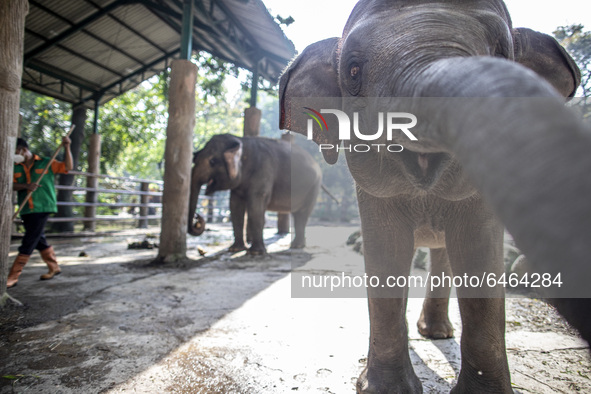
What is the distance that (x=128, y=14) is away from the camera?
829cm

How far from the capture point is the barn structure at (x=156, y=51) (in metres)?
5.10

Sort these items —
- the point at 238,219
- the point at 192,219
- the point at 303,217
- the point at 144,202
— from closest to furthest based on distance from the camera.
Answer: the point at 192,219 < the point at 238,219 < the point at 303,217 < the point at 144,202

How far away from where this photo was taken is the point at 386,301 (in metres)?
1.73

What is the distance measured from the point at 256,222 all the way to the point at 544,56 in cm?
520

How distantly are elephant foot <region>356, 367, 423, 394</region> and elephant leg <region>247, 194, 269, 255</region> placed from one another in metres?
4.54

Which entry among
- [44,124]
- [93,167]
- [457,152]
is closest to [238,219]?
[93,167]

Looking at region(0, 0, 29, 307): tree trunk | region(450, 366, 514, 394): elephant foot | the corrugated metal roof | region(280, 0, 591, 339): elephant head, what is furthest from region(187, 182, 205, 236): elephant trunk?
region(450, 366, 514, 394): elephant foot

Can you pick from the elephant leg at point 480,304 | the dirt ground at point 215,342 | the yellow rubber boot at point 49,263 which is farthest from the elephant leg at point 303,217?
the elephant leg at point 480,304

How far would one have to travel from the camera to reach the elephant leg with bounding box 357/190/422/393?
1.69 m

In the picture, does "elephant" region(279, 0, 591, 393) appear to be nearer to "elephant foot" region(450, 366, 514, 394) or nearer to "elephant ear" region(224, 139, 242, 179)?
"elephant foot" region(450, 366, 514, 394)

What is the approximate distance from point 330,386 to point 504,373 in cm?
76

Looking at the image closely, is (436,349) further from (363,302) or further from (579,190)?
(579,190)

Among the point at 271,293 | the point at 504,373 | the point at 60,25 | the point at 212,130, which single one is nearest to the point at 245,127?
the point at 60,25

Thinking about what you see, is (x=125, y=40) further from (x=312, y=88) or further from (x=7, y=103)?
(x=312, y=88)
